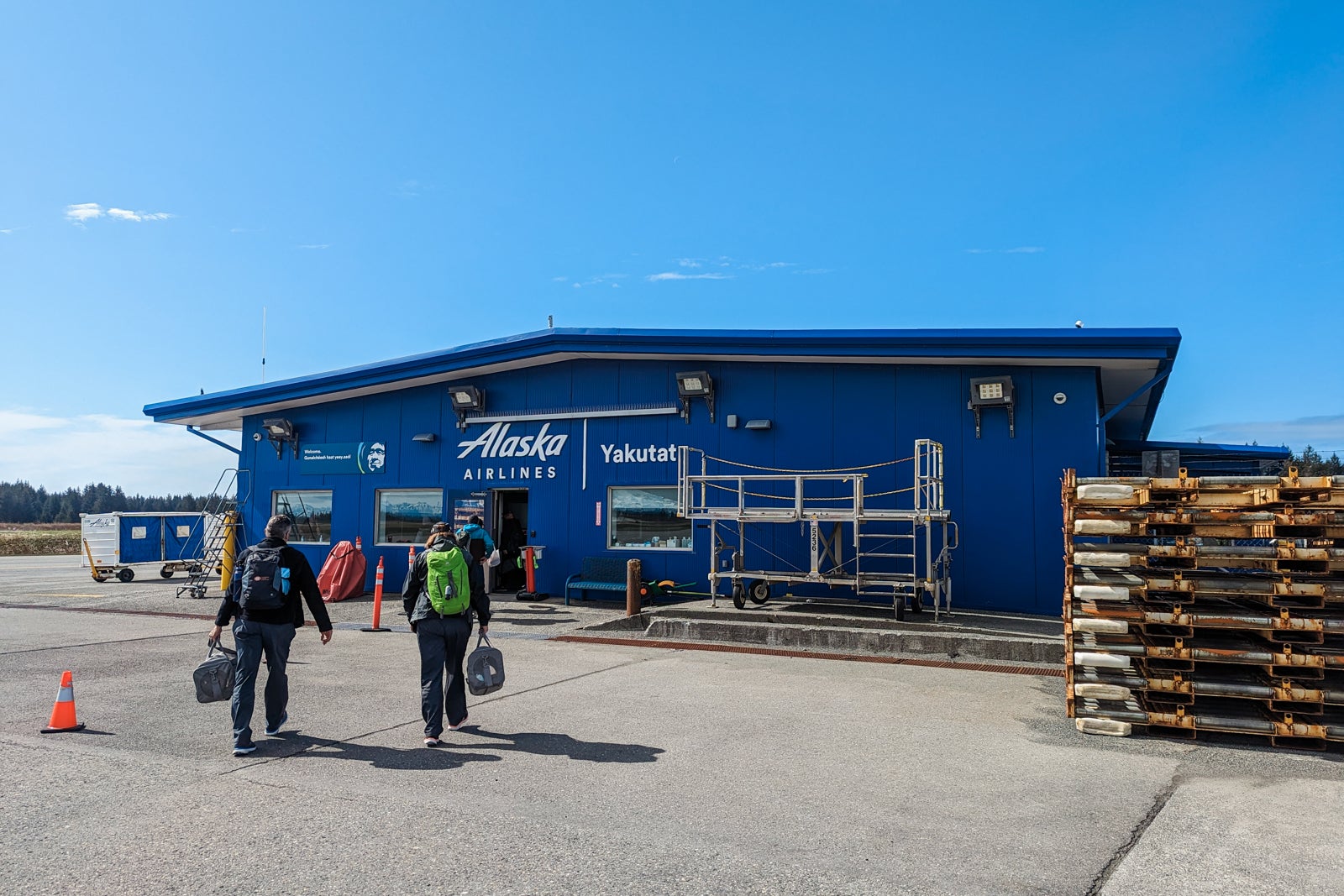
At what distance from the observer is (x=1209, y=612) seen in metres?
7.62

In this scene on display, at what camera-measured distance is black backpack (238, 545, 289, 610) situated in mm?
7090

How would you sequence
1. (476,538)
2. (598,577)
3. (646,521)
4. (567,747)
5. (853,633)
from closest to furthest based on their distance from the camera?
(567,747) → (853,633) → (476,538) → (598,577) → (646,521)

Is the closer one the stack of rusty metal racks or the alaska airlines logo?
the stack of rusty metal racks

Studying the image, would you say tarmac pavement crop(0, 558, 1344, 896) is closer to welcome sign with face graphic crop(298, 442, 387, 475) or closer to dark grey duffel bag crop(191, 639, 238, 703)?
dark grey duffel bag crop(191, 639, 238, 703)

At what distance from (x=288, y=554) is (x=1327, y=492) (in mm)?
8440

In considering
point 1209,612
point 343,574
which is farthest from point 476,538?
point 1209,612

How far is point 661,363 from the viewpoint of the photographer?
17.7 m

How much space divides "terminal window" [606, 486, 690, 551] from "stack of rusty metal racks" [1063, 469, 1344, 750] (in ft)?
32.4

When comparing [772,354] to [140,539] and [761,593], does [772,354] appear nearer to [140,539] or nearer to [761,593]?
[761,593]

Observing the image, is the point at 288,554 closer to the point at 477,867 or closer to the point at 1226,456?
the point at 477,867

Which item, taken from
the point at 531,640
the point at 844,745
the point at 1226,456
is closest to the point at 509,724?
the point at 844,745

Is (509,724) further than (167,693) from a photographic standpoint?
No

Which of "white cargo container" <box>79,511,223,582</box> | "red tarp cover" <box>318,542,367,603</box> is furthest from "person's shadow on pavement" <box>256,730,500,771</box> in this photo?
"white cargo container" <box>79,511,223,582</box>

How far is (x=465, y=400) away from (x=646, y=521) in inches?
192
